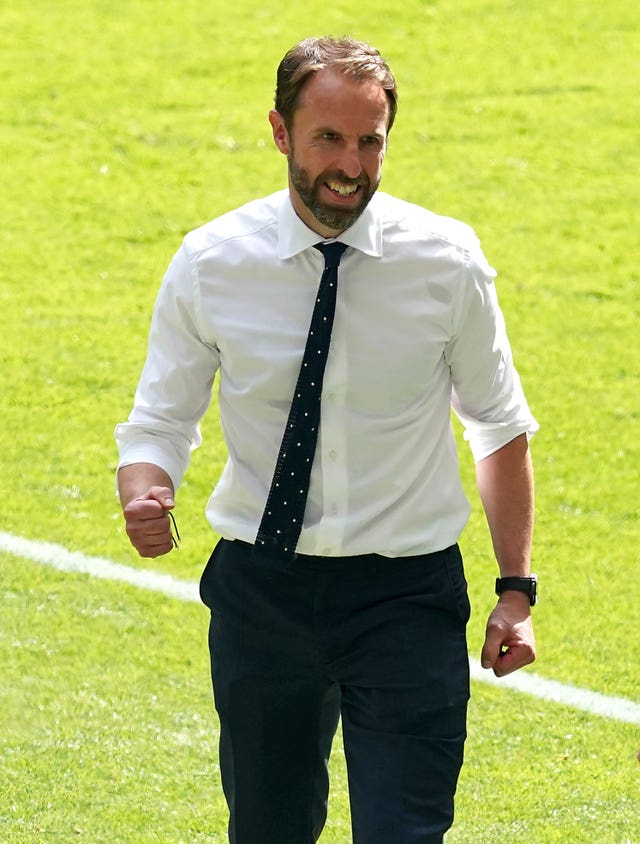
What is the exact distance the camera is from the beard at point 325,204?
365 cm

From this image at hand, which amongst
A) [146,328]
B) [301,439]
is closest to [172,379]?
[301,439]

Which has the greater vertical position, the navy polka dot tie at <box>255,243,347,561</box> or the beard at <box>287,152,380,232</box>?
the beard at <box>287,152,380,232</box>

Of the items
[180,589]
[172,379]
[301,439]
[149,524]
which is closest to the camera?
[149,524]

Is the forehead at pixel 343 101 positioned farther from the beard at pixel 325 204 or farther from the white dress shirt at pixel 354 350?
the white dress shirt at pixel 354 350

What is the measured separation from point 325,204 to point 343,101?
0.71 ft

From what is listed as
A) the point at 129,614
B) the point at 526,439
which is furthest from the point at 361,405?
the point at 129,614

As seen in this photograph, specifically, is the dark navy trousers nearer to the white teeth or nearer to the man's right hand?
the man's right hand

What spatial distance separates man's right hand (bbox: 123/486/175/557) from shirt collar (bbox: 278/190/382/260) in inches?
24.2

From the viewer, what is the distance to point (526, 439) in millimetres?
3920

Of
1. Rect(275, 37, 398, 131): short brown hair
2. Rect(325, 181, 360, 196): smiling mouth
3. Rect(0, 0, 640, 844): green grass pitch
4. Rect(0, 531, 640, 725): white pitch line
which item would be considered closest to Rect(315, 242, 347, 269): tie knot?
Rect(325, 181, 360, 196): smiling mouth

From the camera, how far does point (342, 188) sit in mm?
3664

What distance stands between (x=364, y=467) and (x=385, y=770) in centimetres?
65

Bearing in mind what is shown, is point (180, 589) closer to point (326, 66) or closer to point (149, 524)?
point (149, 524)

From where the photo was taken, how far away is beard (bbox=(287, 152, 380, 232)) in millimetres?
3646
